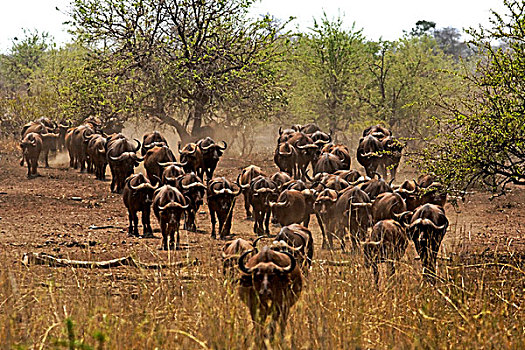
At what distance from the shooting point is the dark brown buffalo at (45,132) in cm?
2786

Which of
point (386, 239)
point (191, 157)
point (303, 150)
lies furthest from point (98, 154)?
point (386, 239)

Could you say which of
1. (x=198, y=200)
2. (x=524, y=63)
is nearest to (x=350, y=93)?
(x=198, y=200)

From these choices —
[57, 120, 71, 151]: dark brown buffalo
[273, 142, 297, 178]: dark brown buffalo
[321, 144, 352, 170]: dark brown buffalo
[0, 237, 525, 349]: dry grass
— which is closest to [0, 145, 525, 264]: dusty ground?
[273, 142, 297, 178]: dark brown buffalo

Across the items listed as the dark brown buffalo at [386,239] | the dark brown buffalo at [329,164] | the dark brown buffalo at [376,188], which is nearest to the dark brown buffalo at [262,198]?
the dark brown buffalo at [376,188]

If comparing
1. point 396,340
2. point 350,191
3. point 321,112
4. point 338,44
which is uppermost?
point 338,44

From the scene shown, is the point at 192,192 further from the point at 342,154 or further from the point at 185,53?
the point at 185,53

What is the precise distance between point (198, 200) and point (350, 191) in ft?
13.3

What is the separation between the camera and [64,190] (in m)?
22.8

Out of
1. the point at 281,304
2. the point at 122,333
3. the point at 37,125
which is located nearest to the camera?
the point at 122,333

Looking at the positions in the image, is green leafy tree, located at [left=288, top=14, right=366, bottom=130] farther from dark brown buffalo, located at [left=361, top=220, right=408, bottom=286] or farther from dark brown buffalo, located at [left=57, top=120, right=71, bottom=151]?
dark brown buffalo, located at [left=361, top=220, right=408, bottom=286]

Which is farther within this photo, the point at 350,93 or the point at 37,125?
the point at 350,93

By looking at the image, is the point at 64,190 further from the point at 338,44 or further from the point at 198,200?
the point at 338,44

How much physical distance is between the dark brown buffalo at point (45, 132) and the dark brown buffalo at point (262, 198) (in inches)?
534

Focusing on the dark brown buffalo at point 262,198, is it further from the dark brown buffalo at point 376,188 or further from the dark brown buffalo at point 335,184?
the dark brown buffalo at point 376,188
